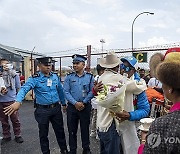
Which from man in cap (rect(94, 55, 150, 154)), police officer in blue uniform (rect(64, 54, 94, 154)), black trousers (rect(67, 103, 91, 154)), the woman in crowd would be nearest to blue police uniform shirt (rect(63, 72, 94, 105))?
police officer in blue uniform (rect(64, 54, 94, 154))

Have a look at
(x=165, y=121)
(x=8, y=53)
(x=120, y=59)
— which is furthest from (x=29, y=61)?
(x=165, y=121)

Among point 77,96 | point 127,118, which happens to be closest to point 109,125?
point 127,118

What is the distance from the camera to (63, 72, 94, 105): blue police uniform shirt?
4.09 meters

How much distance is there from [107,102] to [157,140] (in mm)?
1347

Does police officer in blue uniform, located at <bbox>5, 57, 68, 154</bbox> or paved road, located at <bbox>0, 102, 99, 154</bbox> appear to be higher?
police officer in blue uniform, located at <bbox>5, 57, 68, 154</bbox>

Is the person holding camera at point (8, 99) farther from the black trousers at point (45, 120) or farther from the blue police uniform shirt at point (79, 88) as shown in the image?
the blue police uniform shirt at point (79, 88)

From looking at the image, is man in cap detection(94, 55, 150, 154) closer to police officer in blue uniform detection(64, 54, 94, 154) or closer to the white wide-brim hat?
the white wide-brim hat

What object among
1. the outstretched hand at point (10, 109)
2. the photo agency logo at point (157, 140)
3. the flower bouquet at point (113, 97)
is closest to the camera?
the photo agency logo at point (157, 140)

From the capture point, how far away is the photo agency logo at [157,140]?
1108 mm

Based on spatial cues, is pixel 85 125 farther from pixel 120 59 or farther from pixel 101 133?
pixel 120 59

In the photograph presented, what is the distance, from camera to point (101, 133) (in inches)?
→ 112

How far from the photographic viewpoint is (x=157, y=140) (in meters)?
1.14

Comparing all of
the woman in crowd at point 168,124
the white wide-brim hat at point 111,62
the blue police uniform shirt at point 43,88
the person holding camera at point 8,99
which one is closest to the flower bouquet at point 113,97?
the white wide-brim hat at point 111,62

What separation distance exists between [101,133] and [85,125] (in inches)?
53.6
